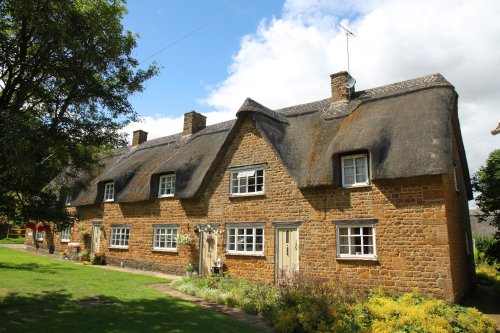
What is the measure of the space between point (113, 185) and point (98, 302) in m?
12.5

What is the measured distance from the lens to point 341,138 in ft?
44.0

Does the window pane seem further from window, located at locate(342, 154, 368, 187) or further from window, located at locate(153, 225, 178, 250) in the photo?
window, located at locate(153, 225, 178, 250)

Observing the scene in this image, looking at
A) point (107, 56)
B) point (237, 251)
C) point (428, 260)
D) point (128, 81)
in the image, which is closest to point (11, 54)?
point (107, 56)

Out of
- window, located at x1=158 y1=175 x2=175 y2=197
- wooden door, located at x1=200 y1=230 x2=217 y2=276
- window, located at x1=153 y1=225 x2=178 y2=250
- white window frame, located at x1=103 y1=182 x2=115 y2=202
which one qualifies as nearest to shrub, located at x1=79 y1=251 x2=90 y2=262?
white window frame, located at x1=103 y1=182 x2=115 y2=202

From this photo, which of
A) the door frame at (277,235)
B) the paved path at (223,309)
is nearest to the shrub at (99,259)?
the paved path at (223,309)

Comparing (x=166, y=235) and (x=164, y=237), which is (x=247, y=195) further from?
(x=164, y=237)

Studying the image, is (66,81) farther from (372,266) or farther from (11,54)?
(372,266)

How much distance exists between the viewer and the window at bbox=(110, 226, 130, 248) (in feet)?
65.8

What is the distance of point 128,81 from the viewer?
9.80m

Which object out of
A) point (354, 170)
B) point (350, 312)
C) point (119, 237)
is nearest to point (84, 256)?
point (119, 237)

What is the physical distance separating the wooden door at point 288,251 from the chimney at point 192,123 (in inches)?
407

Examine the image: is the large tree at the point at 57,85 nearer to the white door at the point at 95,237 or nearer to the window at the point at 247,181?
the window at the point at 247,181

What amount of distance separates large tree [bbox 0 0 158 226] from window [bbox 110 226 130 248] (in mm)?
11229

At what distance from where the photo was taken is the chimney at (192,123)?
867 inches
